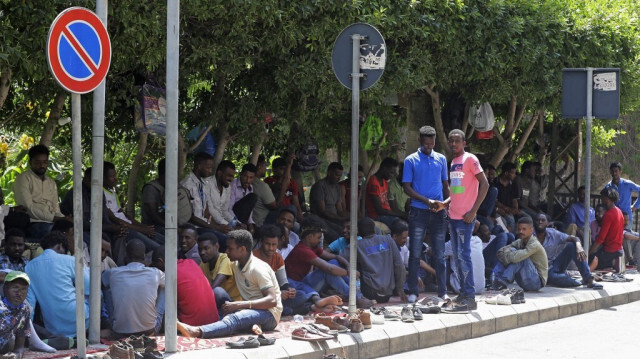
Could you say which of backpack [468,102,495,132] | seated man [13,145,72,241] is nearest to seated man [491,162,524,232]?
backpack [468,102,495,132]

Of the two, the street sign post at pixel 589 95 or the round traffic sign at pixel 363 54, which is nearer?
the round traffic sign at pixel 363 54

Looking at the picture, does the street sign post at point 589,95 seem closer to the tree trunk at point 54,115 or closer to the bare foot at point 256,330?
the bare foot at point 256,330

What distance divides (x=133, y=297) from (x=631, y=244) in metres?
9.73

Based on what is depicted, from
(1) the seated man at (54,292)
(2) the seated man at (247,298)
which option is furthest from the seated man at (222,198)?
(1) the seated man at (54,292)

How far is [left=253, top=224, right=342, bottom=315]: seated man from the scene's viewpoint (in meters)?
8.87

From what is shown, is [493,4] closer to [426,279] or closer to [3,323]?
[426,279]

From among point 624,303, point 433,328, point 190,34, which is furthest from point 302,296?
point 624,303

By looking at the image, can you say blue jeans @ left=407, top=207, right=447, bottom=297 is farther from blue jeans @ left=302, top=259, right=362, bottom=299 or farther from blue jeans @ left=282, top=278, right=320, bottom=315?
blue jeans @ left=282, top=278, right=320, bottom=315

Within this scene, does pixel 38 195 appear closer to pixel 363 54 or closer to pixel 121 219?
pixel 121 219

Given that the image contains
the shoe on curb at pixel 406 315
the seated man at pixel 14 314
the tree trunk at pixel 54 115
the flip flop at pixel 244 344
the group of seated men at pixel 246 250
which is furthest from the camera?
the tree trunk at pixel 54 115

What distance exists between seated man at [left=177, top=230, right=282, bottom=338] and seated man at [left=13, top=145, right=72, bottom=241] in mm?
2290

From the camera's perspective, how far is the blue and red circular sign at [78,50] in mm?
6066

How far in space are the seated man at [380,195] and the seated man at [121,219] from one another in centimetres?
368

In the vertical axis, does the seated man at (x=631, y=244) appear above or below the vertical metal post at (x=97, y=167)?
below
